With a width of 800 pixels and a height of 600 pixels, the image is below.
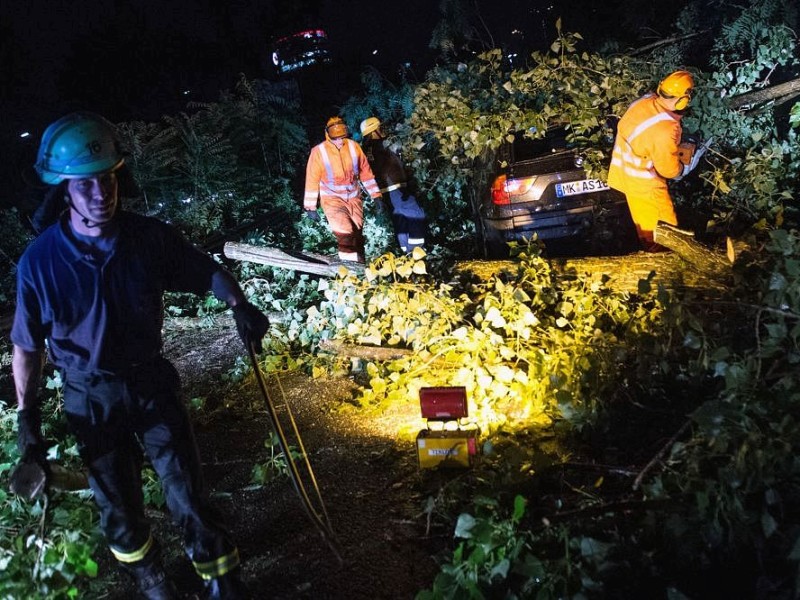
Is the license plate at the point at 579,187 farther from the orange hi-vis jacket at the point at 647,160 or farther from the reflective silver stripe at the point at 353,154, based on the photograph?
the reflective silver stripe at the point at 353,154

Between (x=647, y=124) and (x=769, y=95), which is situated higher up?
(x=769, y=95)

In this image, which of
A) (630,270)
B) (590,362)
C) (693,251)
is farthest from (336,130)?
(590,362)

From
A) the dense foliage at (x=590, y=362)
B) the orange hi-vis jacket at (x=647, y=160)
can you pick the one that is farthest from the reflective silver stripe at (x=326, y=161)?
the orange hi-vis jacket at (x=647, y=160)

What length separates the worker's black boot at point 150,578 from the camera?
2479 mm

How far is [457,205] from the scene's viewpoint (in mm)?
8469

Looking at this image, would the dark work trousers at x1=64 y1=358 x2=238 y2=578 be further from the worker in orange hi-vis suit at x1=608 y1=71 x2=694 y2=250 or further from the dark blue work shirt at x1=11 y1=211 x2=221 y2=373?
the worker in orange hi-vis suit at x1=608 y1=71 x2=694 y2=250

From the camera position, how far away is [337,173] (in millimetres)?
6641

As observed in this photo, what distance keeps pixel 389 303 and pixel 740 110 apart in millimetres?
4865

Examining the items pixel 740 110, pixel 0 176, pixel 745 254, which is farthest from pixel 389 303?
pixel 0 176

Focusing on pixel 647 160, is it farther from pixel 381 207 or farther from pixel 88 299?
pixel 88 299

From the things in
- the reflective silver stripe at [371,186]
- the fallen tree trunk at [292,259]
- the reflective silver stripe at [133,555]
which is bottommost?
the reflective silver stripe at [133,555]

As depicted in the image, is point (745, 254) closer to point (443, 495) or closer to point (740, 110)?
point (443, 495)

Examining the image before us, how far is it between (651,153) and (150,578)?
4734 millimetres

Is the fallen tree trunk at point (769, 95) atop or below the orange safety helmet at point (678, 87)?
below
